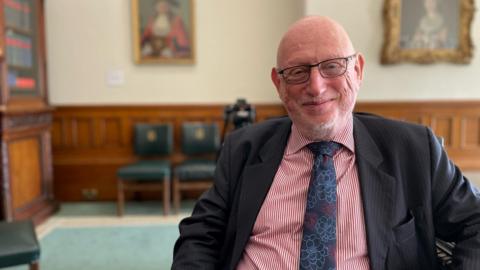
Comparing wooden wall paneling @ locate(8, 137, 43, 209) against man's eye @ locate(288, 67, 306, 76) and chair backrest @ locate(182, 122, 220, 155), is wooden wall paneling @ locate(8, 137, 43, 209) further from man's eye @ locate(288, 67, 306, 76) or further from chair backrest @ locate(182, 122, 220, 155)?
man's eye @ locate(288, 67, 306, 76)

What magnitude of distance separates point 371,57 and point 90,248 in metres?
3.01

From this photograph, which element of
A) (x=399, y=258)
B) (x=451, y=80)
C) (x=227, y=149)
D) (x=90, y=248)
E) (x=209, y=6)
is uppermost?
(x=209, y=6)

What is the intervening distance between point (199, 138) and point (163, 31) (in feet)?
3.83

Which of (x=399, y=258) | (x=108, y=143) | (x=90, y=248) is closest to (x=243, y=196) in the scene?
(x=399, y=258)

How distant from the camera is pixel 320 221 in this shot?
1.11 m

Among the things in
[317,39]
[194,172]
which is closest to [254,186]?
[317,39]

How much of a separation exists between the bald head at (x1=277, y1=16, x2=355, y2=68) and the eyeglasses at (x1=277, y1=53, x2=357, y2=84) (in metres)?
0.02

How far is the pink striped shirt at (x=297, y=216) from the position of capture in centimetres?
110

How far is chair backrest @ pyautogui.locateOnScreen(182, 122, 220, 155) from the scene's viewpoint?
13.3 feet

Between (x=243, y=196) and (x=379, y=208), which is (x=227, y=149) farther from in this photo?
(x=379, y=208)

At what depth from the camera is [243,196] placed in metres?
1.24

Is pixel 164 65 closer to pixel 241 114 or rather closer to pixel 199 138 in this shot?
pixel 199 138

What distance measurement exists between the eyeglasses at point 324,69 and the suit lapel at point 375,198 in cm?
23

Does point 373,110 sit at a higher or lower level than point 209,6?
lower
